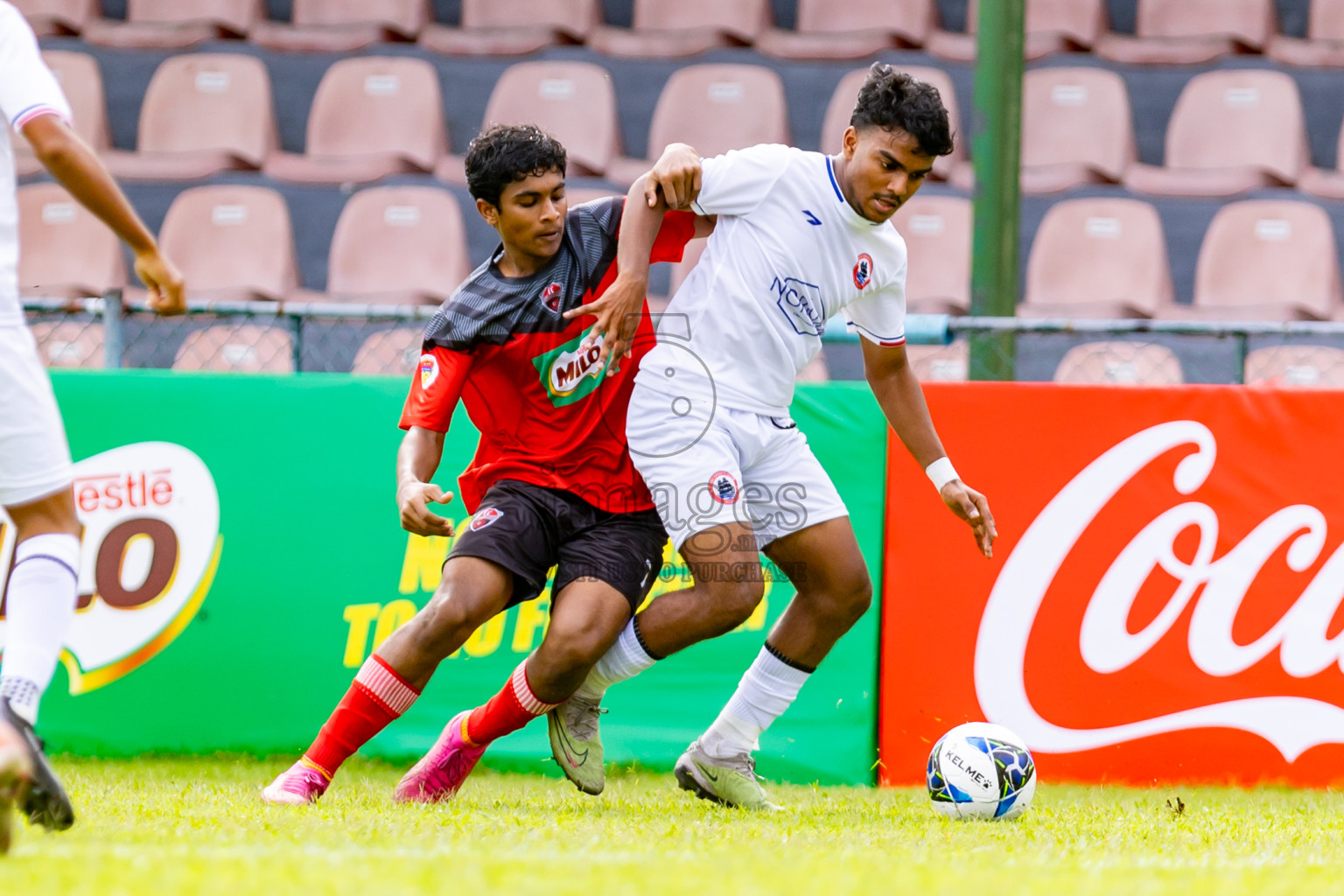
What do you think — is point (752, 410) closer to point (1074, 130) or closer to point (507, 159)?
point (507, 159)

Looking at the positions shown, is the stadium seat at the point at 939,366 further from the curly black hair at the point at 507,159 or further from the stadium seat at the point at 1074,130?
the curly black hair at the point at 507,159

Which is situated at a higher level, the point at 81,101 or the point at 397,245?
the point at 81,101

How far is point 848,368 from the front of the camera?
7711 mm

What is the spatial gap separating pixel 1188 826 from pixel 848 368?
176 inches

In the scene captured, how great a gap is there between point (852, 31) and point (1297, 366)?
13.5 ft

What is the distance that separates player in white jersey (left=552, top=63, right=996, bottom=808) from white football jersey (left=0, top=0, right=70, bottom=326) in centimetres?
143

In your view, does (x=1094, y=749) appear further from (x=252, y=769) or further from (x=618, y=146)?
(x=618, y=146)

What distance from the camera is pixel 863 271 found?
12.3 feet

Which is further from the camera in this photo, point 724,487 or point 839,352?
point 839,352

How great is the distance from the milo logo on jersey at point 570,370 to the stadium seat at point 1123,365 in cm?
375

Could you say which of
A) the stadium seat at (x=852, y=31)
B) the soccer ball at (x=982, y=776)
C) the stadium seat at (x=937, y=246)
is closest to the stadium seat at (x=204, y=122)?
the stadium seat at (x=852, y=31)

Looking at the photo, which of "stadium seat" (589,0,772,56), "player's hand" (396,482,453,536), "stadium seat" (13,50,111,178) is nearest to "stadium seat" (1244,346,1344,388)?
"stadium seat" (589,0,772,56)

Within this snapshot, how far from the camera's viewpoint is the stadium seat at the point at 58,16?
9.65 metres

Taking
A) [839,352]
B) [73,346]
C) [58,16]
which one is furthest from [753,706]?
[58,16]
